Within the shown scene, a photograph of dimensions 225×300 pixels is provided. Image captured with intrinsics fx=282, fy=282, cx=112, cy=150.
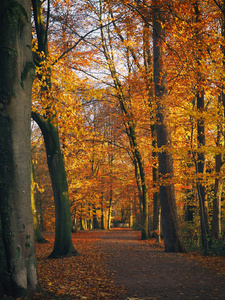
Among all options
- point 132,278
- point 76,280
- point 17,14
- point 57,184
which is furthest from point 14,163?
point 57,184

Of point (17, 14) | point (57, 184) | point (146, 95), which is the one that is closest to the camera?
point (17, 14)

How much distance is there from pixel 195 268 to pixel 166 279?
1596 mm

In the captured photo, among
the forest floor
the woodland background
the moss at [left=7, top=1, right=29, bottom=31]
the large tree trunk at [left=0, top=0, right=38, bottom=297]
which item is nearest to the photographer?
the large tree trunk at [left=0, top=0, right=38, bottom=297]

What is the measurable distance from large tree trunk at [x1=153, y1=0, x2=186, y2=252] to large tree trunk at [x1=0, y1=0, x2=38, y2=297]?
6.44 metres

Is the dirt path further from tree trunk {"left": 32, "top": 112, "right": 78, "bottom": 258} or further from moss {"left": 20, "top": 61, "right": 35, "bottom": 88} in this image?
moss {"left": 20, "top": 61, "right": 35, "bottom": 88}

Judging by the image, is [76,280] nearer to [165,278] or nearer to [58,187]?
[165,278]

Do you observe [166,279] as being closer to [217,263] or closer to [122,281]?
[122,281]

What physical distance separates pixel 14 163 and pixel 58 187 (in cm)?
589

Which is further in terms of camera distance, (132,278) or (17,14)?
(132,278)

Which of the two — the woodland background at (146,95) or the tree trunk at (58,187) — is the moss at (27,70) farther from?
the tree trunk at (58,187)

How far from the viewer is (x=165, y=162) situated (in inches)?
430

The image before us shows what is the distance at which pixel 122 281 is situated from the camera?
6.06 m

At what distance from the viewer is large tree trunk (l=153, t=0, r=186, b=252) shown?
10.5 metres

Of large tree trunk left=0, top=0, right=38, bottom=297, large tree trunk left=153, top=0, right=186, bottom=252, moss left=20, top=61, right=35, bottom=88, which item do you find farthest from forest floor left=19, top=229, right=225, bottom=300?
moss left=20, top=61, right=35, bottom=88
